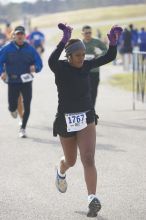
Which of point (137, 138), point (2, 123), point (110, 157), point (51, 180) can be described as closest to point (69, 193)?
point (51, 180)

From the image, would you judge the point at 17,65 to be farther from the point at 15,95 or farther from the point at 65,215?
the point at 65,215

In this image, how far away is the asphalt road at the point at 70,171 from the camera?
7.14m

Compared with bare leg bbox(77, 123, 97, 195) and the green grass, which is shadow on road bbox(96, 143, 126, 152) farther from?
the green grass

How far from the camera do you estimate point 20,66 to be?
Answer: 1205 cm

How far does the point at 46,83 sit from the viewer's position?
23.3 metres

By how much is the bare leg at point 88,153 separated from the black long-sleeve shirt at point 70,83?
219 millimetres

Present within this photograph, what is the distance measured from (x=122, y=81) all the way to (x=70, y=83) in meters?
15.6

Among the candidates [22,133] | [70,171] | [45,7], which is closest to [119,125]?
[22,133]

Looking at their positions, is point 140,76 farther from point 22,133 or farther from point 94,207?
point 94,207

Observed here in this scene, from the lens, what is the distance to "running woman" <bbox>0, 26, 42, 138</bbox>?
11852mm

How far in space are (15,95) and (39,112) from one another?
3.33m

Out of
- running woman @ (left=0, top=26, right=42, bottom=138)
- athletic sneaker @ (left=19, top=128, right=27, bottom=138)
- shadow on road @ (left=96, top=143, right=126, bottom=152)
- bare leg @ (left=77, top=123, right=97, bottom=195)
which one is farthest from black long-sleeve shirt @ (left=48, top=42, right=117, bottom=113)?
athletic sneaker @ (left=19, top=128, right=27, bottom=138)

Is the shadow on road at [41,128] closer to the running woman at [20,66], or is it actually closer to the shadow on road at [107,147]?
the running woman at [20,66]

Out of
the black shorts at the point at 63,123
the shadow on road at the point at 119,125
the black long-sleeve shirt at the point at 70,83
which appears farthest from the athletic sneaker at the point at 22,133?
the black long-sleeve shirt at the point at 70,83
